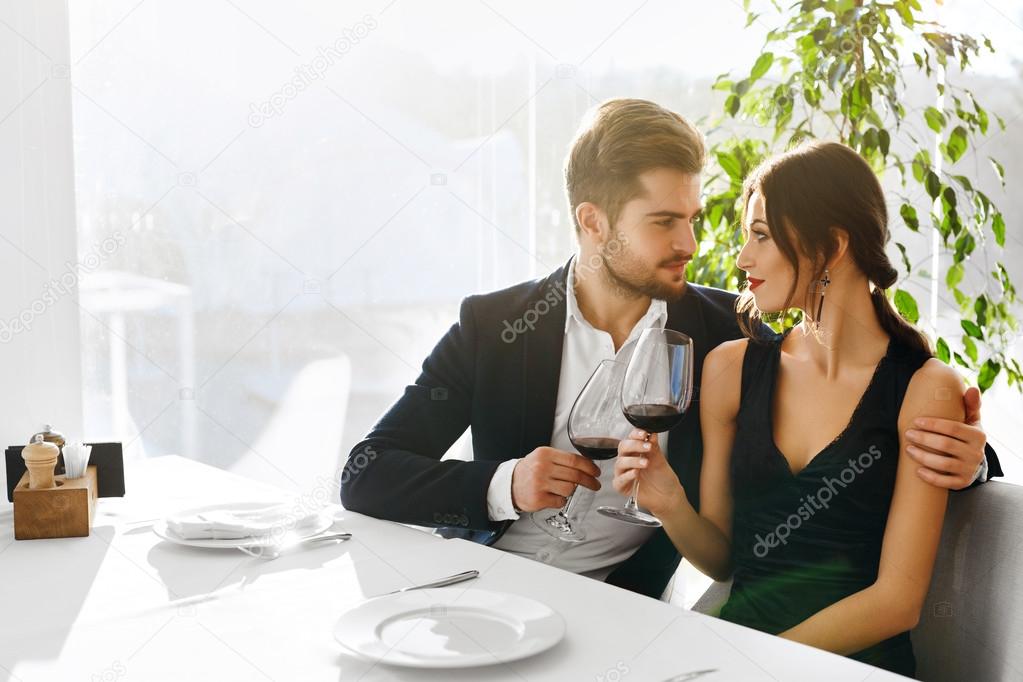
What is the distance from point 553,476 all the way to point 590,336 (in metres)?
0.47

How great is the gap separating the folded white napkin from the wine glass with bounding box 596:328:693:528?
1.57 ft

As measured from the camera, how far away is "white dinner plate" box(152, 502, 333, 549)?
142cm

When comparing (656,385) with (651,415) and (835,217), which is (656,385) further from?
(835,217)

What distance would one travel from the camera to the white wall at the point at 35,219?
6.51ft

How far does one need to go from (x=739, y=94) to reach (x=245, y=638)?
1842mm

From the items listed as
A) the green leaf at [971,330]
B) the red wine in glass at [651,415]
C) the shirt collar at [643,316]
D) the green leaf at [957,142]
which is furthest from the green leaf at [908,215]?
the red wine in glass at [651,415]

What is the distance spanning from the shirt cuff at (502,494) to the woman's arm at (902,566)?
1.67 feet

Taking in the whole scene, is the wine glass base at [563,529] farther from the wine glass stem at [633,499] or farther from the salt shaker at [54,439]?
the salt shaker at [54,439]

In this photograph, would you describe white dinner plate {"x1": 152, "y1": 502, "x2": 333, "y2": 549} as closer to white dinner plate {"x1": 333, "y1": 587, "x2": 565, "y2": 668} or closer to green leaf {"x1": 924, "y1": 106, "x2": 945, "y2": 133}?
white dinner plate {"x1": 333, "y1": 587, "x2": 565, "y2": 668}

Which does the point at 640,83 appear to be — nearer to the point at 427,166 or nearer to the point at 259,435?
the point at 427,166

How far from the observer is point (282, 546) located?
1.43 meters

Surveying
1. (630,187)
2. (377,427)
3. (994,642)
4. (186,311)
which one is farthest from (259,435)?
(994,642)

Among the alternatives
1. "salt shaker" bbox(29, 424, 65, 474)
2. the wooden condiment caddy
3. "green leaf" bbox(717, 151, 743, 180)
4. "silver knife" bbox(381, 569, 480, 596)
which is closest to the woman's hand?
"silver knife" bbox(381, 569, 480, 596)

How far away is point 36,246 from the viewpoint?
203 cm
